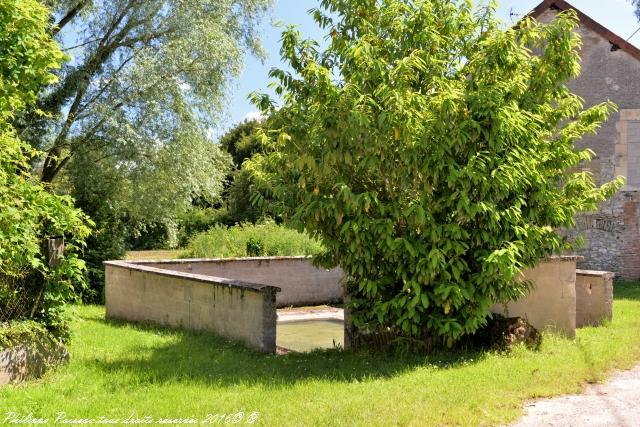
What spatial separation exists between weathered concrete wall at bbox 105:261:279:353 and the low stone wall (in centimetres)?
266

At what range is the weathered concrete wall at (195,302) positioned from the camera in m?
9.01

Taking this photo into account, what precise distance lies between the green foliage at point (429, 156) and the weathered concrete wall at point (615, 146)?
9.26m

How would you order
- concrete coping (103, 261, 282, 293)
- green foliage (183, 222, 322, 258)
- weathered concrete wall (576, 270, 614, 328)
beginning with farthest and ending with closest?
1. green foliage (183, 222, 322, 258)
2. weathered concrete wall (576, 270, 614, 328)
3. concrete coping (103, 261, 282, 293)

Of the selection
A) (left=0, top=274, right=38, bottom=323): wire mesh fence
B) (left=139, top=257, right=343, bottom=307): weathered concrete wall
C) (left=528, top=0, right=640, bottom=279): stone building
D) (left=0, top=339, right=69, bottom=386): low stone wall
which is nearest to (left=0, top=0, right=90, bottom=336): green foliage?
(left=0, top=274, right=38, bottom=323): wire mesh fence

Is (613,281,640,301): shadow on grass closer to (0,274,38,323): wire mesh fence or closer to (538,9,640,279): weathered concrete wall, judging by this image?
(538,9,640,279): weathered concrete wall

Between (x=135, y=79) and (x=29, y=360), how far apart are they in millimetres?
10611

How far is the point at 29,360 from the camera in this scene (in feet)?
23.4

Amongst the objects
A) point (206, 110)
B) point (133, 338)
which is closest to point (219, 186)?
point (206, 110)

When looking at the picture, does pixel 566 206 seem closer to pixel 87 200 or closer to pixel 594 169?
pixel 594 169

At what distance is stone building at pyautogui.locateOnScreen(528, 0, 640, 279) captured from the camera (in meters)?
17.2

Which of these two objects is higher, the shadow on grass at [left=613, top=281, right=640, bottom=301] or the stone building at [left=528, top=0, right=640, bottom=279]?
the stone building at [left=528, top=0, right=640, bottom=279]

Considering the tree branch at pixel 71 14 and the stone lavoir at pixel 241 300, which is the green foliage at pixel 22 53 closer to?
the stone lavoir at pixel 241 300

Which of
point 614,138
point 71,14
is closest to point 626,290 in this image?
point 614,138

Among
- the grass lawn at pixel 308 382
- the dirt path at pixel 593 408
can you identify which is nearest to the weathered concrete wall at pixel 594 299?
the grass lawn at pixel 308 382
